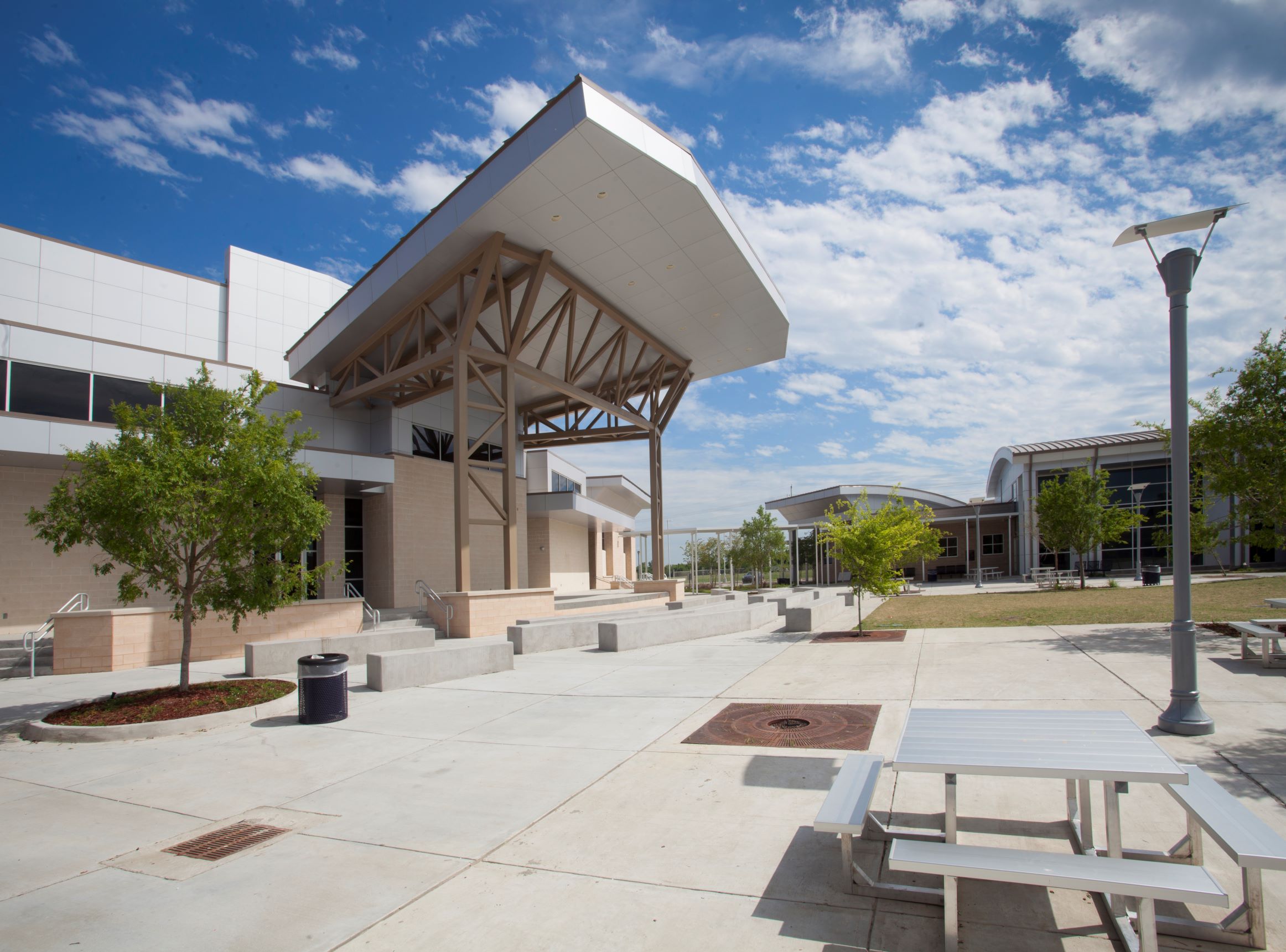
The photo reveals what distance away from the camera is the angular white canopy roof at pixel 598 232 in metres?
16.5

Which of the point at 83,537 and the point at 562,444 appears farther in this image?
the point at 562,444

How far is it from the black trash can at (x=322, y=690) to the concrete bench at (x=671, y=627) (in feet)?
22.8

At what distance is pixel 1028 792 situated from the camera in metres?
5.61

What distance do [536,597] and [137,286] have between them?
19772 mm

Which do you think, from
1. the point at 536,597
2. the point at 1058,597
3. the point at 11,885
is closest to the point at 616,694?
the point at 11,885

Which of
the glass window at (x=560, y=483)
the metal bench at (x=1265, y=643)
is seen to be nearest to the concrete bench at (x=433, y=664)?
the metal bench at (x=1265, y=643)

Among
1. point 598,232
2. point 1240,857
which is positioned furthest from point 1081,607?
point 1240,857

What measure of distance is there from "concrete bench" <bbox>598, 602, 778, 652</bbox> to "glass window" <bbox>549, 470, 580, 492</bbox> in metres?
21.5

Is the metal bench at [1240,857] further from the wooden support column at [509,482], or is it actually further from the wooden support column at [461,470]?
the wooden support column at [509,482]

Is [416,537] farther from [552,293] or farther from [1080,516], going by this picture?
[1080,516]

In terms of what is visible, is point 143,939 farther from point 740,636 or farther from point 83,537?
point 740,636

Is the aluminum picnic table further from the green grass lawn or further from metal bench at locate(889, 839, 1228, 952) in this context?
the green grass lawn

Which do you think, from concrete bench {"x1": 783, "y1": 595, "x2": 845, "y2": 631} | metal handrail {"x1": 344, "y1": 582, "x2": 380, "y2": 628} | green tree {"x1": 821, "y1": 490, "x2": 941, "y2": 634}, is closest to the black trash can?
metal handrail {"x1": 344, "y1": 582, "x2": 380, "y2": 628}

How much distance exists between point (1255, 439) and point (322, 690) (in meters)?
15.5
